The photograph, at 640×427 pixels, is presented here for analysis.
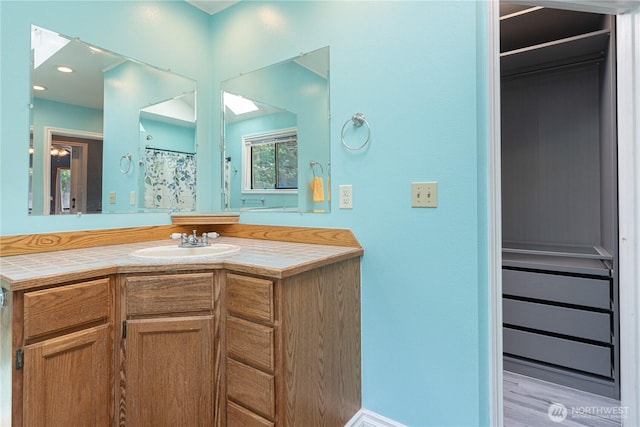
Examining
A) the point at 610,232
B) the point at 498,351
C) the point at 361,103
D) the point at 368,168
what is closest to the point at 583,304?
the point at 610,232

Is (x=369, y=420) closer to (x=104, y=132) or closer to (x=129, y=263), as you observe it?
(x=129, y=263)

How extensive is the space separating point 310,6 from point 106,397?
2.05 metres

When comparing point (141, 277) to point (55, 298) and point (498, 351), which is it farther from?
point (498, 351)

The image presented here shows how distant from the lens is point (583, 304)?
192cm

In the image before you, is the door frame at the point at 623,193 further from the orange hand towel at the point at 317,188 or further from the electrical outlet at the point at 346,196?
the orange hand towel at the point at 317,188

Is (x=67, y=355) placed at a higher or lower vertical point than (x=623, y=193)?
lower

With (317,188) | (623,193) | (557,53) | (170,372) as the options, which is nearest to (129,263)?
(170,372)

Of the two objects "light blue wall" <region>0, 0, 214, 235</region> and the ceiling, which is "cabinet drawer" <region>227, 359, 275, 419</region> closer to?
"light blue wall" <region>0, 0, 214, 235</region>

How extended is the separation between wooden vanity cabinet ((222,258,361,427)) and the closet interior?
4.68 ft

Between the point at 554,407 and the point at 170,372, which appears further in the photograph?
the point at 554,407

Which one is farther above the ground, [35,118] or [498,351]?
[35,118]

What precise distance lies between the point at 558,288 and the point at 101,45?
3.02m

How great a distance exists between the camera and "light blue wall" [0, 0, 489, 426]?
131 centimetres

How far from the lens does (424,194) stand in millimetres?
1402
